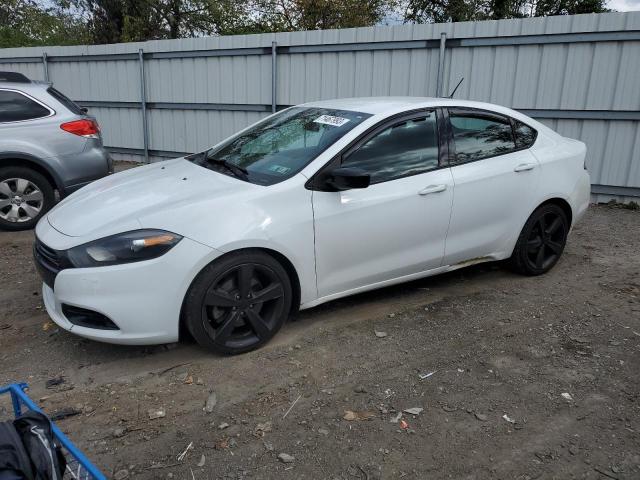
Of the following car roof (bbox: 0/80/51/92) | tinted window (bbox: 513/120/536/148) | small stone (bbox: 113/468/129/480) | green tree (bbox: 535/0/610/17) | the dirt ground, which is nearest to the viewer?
small stone (bbox: 113/468/129/480)

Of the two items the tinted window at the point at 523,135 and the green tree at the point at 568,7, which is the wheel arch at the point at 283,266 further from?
the green tree at the point at 568,7

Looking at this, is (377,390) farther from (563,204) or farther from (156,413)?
(563,204)

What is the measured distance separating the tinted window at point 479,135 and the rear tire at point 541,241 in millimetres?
682

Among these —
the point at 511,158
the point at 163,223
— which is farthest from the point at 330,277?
the point at 511,158

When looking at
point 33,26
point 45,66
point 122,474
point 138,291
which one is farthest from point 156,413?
point 33,26

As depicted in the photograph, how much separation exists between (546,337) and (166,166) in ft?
10.1

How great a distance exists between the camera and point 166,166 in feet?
14.2

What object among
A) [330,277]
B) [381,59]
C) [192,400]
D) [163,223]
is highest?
[381,59]

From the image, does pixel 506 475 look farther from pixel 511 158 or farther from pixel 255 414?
pixel 511 158

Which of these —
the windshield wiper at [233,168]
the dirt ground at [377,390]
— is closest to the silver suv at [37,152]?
the dirt ground at [377,390]

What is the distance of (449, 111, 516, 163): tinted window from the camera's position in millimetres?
4246

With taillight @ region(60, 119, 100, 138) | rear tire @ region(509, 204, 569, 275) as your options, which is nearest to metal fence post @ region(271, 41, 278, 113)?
taillight @ region(60, 119, 100, 138)

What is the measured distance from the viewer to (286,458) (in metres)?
2.62

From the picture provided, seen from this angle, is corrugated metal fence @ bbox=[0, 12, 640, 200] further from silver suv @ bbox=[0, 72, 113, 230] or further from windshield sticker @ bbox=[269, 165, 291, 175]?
windshield sticker @ bbox=[269, 165, 291, 175]
